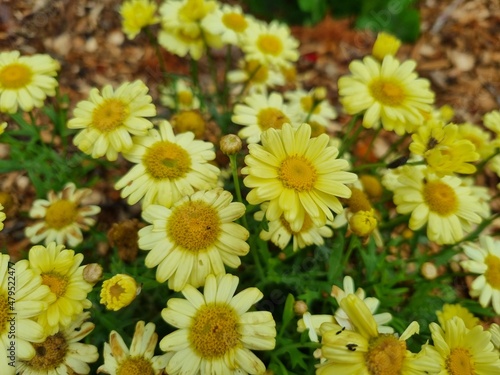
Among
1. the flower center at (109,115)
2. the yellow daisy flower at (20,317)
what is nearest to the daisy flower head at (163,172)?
the flower center at (109,115)

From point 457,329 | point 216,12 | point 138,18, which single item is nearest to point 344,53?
point 216,12

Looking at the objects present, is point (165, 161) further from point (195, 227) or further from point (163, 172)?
point (195, 227)

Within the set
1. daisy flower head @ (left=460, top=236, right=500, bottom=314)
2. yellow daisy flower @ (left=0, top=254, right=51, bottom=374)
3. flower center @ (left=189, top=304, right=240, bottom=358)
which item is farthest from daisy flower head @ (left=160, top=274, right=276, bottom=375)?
daisy flower head @ (left=460, top=236, right=500, bottom=314)

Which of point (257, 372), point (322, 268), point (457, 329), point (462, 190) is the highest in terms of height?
point (462, 190)

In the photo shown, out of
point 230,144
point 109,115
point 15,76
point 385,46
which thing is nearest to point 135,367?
point 230,144

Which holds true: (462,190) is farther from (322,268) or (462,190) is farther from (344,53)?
(344,53)
